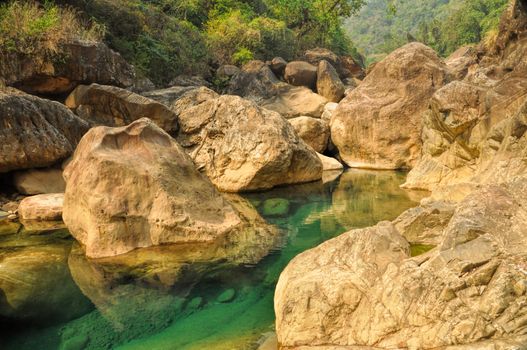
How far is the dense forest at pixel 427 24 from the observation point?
45.7 metres

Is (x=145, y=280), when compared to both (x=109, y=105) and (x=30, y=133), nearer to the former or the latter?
(x=30, y=133)

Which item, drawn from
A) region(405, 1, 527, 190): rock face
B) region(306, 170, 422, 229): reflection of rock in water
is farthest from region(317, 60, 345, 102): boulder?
region(405, 1, 527, 190): rock face

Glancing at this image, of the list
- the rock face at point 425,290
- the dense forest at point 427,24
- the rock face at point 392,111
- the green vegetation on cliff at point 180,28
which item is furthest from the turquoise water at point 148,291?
the dense forest at point 427,24

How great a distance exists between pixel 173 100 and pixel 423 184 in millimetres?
7753

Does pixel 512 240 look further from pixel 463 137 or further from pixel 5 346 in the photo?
pixel 463 137

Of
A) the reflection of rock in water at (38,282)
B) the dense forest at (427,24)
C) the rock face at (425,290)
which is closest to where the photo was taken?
the rock face at (425,290)

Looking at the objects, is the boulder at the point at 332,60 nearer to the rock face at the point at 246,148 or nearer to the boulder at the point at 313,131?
the boulder at the point at 313,131

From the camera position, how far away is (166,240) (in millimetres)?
7285

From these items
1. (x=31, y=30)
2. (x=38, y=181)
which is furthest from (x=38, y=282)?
(x=31, y=30)

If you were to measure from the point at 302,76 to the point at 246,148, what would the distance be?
11031 millimetres

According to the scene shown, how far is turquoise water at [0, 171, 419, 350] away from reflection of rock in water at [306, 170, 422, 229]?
168 mm

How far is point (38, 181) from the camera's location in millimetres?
10180

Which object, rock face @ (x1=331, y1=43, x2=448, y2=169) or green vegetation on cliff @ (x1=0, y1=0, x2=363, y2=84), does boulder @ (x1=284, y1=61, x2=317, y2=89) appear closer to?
green vegetation on cliff @ (x1=0, y1=0, x2=363, y2=84)

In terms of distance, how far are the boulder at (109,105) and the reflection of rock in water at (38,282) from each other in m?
5.87
